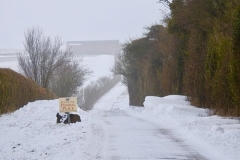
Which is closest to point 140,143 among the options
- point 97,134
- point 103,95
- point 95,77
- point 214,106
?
point 97,134

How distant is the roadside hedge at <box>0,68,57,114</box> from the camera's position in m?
26.1

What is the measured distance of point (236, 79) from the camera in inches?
727

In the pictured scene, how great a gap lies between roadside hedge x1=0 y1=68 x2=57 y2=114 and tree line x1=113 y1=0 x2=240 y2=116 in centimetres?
1063

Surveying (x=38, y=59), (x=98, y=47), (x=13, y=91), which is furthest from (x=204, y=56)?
(x=98, y=47)

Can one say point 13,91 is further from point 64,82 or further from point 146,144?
point 64,82

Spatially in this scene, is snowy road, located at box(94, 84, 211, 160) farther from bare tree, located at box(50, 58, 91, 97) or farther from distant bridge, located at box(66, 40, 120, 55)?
distant bridge, located at box(66, 40, 120, 55)

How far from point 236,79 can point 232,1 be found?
6478 millimetres

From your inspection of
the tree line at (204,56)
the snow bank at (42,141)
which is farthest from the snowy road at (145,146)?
the tree line at (204,56)

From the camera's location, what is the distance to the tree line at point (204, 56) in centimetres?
1968

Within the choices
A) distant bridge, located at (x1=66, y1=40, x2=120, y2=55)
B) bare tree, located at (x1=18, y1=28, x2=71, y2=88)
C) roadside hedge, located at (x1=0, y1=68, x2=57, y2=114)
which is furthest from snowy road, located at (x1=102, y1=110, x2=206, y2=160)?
distant bridge, located at (x1=66, y1=40, x2=120, y2=55)

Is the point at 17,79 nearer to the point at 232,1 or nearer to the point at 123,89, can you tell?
the point at 232,1

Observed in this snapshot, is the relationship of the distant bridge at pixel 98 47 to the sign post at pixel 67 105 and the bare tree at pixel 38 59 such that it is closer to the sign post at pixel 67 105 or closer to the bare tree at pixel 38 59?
the bare tree at pixel 38 59

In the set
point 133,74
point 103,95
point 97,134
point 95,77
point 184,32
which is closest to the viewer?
point 97,134

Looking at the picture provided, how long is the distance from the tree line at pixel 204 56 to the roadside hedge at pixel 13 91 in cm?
1063
